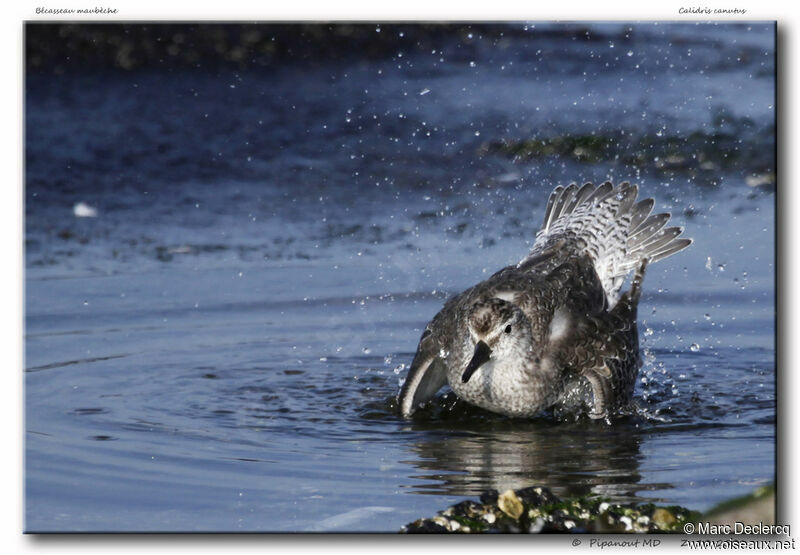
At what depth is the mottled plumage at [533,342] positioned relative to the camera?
21.4ft

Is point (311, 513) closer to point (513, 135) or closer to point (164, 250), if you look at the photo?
point (164, 250)

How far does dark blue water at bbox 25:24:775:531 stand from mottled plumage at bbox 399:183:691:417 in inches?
7.7

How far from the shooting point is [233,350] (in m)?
7.73

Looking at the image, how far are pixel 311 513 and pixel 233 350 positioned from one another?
97.9 inches

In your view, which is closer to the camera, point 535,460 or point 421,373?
point 535,460

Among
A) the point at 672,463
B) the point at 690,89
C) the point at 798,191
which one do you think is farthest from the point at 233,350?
the point at 690,89

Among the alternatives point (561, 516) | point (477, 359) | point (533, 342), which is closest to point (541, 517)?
point (561, 516)

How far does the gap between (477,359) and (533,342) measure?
1.57 feet

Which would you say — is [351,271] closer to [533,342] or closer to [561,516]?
[533,342]

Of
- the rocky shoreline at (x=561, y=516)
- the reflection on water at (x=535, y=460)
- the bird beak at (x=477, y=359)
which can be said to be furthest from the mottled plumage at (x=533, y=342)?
the rocky shoreline at (x=561, y=516)

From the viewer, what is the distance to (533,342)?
21.8 ft

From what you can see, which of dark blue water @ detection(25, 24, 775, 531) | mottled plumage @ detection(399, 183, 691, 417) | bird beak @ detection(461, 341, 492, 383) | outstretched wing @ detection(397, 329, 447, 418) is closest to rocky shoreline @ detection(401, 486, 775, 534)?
dark blue water @ detection(25, 24, 775, 531)

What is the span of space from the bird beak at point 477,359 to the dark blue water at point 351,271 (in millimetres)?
395

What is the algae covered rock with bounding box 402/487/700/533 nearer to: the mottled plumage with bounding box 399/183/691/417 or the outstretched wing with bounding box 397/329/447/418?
the mottled plumage with bounding box 399/183/691/417
